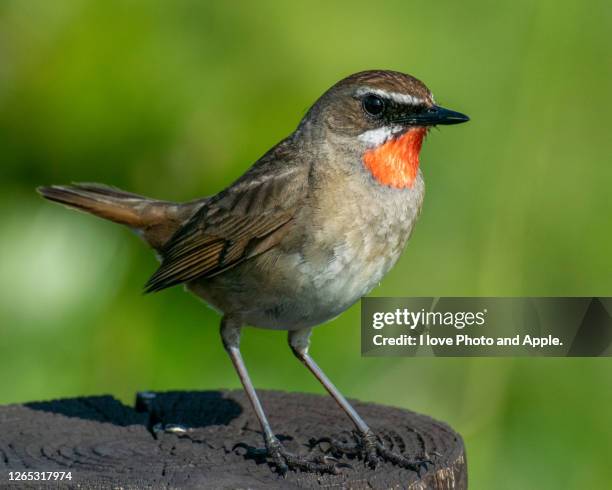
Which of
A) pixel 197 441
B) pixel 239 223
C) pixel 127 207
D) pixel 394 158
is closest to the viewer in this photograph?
pixel 197 441

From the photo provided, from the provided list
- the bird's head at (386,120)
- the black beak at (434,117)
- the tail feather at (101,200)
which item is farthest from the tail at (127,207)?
the black beak at (434,117)

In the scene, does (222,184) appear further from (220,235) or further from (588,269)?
(588,269)

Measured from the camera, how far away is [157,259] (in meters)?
6.89

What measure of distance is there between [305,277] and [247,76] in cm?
A: 163

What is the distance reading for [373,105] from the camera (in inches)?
239

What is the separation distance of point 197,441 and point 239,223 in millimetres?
998

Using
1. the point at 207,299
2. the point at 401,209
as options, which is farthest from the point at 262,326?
the point at 401,209

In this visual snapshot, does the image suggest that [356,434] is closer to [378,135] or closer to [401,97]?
→ [378,135]

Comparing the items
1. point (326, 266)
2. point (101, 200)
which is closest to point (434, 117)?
point (326, 266)

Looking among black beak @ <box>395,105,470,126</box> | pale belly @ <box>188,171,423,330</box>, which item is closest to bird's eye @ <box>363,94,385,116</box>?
black beak @ <box>395,105,470,126</box>

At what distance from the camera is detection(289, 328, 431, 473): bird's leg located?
218 inches

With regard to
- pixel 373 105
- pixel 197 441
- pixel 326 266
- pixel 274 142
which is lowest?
pixel 197 441

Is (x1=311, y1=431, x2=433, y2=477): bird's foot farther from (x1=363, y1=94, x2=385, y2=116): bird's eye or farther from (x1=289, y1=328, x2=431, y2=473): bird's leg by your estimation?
(x1=363, y1=94, x2=385, y2=116): bird's eye

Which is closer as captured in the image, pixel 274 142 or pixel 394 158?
pixel 394 158
